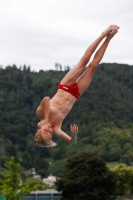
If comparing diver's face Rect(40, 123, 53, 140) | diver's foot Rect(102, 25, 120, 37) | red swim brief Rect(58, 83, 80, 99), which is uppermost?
diver's foot Rect(102, 25, 120, 37)

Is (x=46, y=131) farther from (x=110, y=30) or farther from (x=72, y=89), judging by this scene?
(x=110, y=30)

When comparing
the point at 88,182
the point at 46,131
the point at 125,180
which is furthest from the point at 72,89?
the point at 125,180

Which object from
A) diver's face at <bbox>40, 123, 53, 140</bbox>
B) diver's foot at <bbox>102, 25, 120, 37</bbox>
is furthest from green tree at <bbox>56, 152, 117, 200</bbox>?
diver's face at <bbox>40, 123, 53, 140</bbox>

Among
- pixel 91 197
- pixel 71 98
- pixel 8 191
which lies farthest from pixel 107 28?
pixel 91 197

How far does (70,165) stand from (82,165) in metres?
2.38

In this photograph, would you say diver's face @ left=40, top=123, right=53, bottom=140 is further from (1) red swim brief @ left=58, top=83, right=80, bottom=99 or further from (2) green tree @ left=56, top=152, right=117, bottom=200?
(2) green tree @ left=56, top=152, right=117, bottom=200

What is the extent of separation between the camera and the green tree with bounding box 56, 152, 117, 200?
87938mm

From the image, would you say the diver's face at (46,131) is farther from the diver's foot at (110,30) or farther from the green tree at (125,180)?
the green tree at (125,180)

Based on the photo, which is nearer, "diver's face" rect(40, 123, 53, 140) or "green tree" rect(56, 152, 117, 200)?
"diver's face" rect(40, 123, 53, 140)

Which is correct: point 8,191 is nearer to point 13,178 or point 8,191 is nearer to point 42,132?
point 13,178

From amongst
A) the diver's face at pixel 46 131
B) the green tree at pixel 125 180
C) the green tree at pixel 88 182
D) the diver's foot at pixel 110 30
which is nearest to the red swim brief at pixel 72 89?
the diver's face at pixel 46 131

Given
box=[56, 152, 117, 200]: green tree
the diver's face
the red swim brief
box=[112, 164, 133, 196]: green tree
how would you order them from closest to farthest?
the diver's face
the red swim brief
box=[56, 152, 117, 200]: green tree
box=[112, 164, 133, 196]: green tree

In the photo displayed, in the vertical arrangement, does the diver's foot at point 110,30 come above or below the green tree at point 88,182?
above

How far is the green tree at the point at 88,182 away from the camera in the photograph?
87.9 meters
